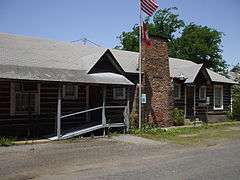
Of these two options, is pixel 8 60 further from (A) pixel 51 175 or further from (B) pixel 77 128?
(A) pixel 51 175

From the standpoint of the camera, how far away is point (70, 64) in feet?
71.0

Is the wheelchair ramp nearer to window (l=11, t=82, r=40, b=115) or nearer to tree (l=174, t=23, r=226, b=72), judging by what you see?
window (l=11, t=82, r=40, b=115)

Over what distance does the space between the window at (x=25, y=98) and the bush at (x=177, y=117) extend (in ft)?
33.3

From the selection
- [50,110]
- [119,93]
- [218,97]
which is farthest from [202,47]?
[50,110]

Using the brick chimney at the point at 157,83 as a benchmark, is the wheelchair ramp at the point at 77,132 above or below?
below

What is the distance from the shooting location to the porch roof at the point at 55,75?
17188 millimetres

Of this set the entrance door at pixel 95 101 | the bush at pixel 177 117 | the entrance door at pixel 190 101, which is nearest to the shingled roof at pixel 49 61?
the entrance door at pixel 95 101

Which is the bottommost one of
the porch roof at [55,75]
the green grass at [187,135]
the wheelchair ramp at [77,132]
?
the green grass at [187,135]

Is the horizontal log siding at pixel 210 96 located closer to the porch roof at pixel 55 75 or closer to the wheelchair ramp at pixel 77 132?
the porch roof at pixel 55 75

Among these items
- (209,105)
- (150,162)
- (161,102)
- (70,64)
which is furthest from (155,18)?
(150,162)

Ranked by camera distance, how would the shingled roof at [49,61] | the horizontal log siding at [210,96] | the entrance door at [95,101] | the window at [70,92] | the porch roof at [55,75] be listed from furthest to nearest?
1. the horizontal log siding at [210,96]
2. the entrance door at [95,101]
3. the window at [70,92]
4. the shingled roof at [49,61]
5. the porch roof at [55,75]

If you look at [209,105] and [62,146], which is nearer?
[62,146]

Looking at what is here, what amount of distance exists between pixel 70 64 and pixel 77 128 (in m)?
3.76

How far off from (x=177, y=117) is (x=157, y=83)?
324cm
